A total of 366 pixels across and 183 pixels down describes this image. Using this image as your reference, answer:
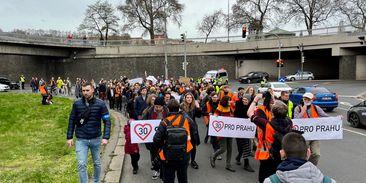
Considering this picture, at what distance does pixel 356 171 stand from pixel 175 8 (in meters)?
55.2

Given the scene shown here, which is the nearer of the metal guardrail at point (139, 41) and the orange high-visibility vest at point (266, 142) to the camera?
the orange high-visibility vest at point (266, 142)

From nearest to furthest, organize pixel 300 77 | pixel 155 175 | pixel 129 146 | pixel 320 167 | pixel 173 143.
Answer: pixel 173 143 < pixel 155 175 < pixel 129 146 < pixel 320 167 < pixel 300 77

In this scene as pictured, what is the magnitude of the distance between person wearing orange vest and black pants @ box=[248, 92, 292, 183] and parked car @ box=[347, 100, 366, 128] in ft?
28.8

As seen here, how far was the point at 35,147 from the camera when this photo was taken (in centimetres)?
1044

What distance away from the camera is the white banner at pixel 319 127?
21.9 ft

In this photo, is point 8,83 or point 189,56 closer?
point 8,83

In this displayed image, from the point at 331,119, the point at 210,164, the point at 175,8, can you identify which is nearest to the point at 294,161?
the point at 331,119

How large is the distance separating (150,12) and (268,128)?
185 ft

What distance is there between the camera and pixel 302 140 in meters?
3.00

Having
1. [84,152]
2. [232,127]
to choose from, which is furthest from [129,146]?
[232,127]

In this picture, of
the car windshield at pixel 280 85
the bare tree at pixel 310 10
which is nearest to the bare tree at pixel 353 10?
the bare tree at pixel 310 10

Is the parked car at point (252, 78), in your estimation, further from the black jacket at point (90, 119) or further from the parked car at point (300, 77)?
the black jacket at point (90, 119)

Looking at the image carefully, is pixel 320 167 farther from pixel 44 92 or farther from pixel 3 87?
pixel 3 87

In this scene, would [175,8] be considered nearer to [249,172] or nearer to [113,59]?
[113,59]
